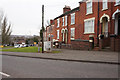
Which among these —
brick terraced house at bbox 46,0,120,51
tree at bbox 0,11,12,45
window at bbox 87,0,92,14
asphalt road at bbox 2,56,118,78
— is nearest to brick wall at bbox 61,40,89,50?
brick terraced house at bbox 46,0,120,51

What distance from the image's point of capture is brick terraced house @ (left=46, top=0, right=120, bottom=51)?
15914 millimetres

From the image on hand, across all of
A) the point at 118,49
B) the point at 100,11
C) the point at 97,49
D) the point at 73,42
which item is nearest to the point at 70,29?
the point at 73,42

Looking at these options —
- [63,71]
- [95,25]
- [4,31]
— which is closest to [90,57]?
[63,71]

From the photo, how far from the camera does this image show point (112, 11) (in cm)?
1655

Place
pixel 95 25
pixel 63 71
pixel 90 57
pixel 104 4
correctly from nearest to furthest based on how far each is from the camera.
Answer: pixel 63 71
pixel 90 57
pixel 104 4
pixel 95 25

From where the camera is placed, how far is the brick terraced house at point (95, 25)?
15914 mm

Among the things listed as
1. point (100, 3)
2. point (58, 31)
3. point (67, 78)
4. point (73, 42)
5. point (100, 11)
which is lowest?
point (67, 78)

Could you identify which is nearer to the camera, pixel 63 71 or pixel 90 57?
pixel 63 71

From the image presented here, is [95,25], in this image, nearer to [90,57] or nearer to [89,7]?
[89,7]

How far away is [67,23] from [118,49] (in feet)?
52.6

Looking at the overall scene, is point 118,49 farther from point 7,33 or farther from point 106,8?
point 7,33

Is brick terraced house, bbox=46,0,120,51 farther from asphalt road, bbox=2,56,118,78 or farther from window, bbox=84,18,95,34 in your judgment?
asphalt road, bbox=2,56,118,78

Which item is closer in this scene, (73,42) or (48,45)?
(48,45)

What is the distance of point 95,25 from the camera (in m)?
19.0
